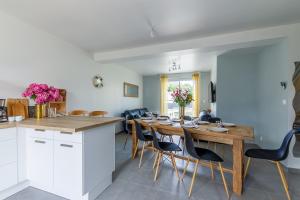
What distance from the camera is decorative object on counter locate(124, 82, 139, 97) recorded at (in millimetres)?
5992

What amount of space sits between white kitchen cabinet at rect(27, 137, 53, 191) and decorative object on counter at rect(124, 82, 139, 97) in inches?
161

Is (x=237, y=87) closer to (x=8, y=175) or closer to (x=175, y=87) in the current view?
(x=175, y=87)

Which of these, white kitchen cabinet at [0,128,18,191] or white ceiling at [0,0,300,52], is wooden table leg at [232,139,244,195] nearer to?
white ceiling at [0,0,300,52]

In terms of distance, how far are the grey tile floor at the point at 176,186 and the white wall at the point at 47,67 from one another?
5.84ft

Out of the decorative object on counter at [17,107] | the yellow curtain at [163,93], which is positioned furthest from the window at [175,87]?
the decorative object on counter at [17,107]

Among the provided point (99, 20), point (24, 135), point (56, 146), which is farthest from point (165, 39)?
point (24, 135)

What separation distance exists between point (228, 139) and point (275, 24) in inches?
86.1

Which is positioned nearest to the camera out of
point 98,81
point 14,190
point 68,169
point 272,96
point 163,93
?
point 68,169

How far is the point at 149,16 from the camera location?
231cm

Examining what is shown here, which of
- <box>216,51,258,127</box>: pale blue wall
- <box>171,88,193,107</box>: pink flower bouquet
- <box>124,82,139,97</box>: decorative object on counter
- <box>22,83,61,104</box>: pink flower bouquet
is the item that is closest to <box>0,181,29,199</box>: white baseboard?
<box>22,83,61,104</box>: pink flower bouquet

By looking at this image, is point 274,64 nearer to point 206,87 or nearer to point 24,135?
point 206,87

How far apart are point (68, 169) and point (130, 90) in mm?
4786

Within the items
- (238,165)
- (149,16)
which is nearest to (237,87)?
(238,165)

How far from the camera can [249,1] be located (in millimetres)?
1956
